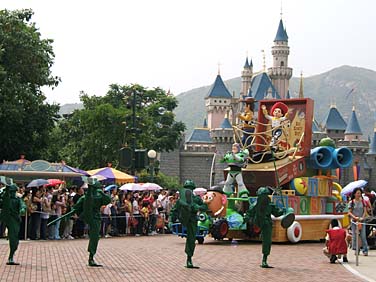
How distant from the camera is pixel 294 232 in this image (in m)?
20.6

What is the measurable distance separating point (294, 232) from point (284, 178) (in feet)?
4.95

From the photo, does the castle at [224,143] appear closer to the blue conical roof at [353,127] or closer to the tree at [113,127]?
the blue conical roof at [353,127]

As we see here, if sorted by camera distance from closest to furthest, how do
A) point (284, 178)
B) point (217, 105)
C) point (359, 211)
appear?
point (359, 211) < point (284, 178) < point (217, 105)

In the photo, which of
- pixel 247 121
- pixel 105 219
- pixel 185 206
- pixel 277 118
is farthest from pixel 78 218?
pixel 185 206

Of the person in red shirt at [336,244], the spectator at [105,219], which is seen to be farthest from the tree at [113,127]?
the person in red shirt at [336,244]

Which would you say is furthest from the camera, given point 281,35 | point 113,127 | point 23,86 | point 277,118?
point 281,35

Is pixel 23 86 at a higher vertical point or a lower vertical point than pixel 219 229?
higher

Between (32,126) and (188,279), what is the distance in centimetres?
2717

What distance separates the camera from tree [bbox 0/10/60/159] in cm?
3531

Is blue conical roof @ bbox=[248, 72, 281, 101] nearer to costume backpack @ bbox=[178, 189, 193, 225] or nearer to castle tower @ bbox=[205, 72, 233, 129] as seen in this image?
castle tower @ bbox=[205, 72, 233, 129]

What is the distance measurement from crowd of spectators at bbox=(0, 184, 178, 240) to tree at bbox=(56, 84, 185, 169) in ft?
53.1

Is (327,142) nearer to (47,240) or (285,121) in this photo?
(285,121)

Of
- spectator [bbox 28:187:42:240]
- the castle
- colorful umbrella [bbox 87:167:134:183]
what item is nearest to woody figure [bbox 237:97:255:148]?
spectator [bbox 28:187:42:240]

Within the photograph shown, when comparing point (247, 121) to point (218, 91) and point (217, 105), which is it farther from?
point (218, 91)
